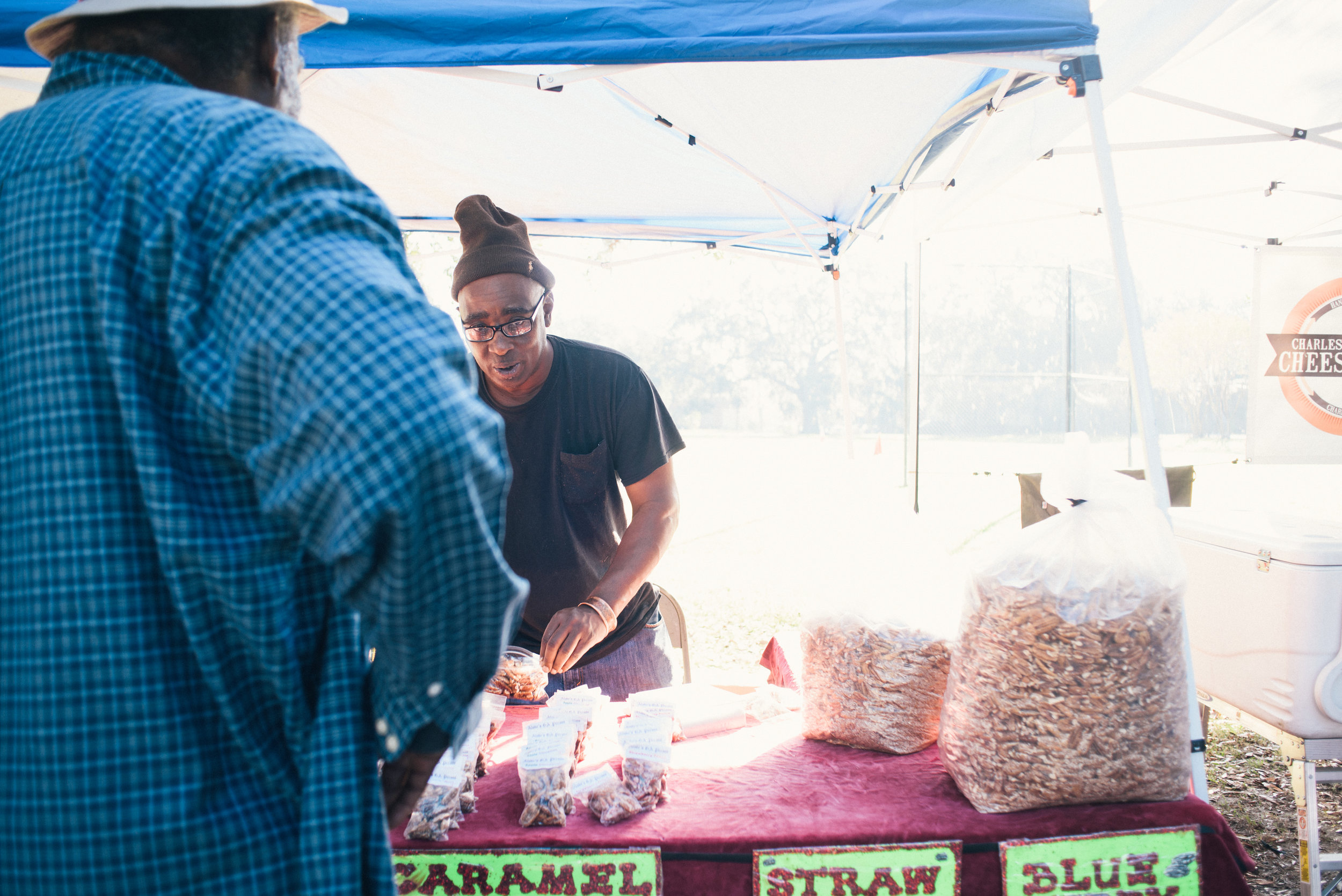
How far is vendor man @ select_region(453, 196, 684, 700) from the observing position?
6.84 feet

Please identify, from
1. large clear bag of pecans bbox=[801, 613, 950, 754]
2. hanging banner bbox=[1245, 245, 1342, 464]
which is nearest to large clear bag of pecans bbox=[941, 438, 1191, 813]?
large clear bag of pecans bbox=[801, 613, 950, 754]

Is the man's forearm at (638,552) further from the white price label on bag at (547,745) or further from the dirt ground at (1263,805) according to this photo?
the dirt ground at (1263,805)

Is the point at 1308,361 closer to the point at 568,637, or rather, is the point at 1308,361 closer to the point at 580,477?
A: the point at 580,477

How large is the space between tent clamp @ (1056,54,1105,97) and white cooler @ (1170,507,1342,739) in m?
1.17

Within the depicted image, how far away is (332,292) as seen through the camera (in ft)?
2.00

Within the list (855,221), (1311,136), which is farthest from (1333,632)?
(1311,136)

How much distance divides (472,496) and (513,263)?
5.13 feet

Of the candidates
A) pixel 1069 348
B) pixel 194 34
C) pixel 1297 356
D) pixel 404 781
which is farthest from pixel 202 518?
pixel 1069 348

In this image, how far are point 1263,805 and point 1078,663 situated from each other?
276 centimetres

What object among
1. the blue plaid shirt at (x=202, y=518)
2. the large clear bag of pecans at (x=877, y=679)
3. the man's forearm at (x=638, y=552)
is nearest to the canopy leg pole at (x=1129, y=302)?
the large clear bag of pecans at (x=877, y=679)

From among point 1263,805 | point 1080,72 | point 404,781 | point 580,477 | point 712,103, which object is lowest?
point 1263,805

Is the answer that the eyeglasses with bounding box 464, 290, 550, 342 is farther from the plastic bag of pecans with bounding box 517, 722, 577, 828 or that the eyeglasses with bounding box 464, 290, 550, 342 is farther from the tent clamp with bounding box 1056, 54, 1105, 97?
the tent clamp with bounding box 1056, 54, 1105, 97

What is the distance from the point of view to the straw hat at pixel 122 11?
76 cm

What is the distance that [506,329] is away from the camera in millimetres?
2072
